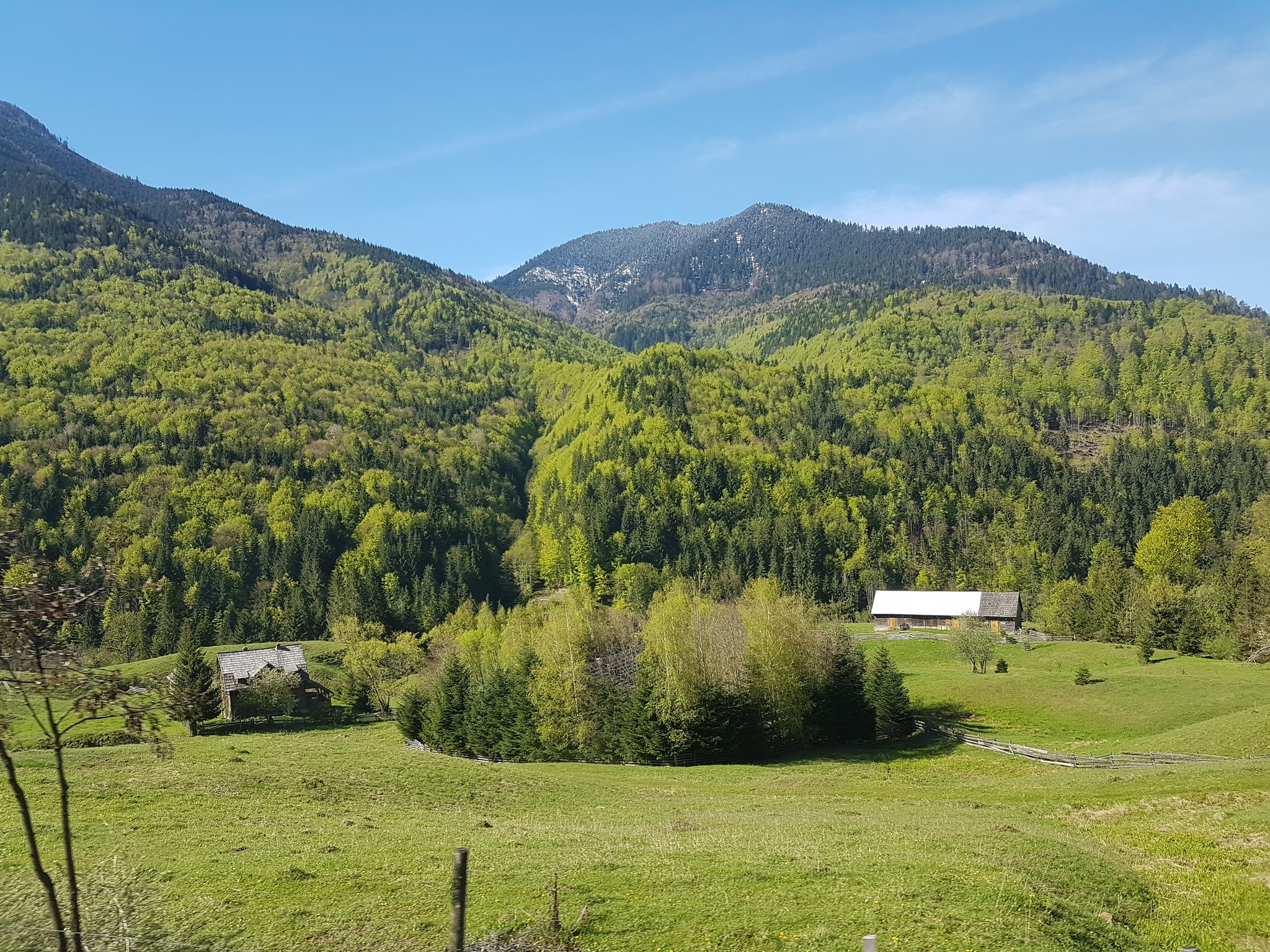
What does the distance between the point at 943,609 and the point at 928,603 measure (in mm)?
3079

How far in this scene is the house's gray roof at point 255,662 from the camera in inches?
3708

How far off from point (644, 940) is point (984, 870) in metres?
Result: 9.85

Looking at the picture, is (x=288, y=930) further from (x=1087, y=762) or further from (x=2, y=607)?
(x=1087, y=762)

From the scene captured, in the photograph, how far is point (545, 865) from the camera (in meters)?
24.2

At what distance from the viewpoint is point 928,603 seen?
464 ft

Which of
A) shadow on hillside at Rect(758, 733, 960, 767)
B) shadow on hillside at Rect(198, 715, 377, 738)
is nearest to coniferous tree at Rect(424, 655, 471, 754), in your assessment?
shadow on hillside at Rect(198, 715, 377, 738)

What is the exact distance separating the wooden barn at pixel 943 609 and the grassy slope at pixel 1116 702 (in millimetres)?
35714

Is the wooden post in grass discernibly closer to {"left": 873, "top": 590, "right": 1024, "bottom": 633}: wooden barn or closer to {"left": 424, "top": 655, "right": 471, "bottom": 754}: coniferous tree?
{"left": 424, "top": 655, "right": 471, "bottom": 754}: coniferous tree

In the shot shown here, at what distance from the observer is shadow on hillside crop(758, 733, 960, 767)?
60500 mm

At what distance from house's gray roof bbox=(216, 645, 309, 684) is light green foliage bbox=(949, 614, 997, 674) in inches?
3205

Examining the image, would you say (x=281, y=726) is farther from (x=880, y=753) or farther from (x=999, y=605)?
(x=999, y=605)

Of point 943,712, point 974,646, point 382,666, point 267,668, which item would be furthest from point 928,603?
point 267,668

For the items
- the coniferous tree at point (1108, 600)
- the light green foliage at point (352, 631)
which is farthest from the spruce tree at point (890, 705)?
the light green foliage at point (352, 631)

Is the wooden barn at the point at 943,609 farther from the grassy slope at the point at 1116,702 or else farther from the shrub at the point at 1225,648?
the shrub at the point at 1225,648
